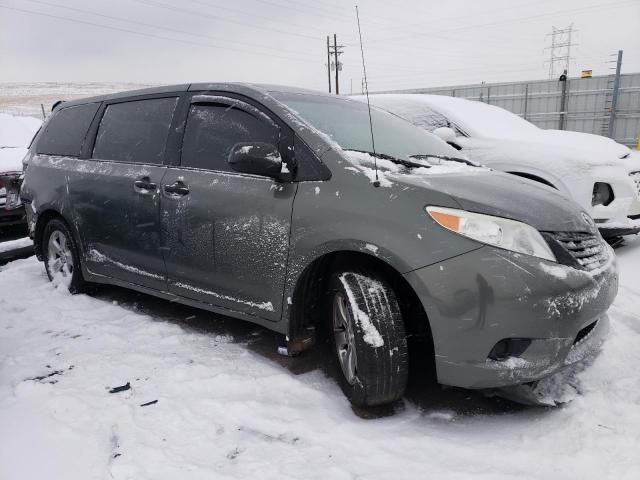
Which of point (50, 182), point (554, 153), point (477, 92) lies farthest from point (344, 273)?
point (477, 92)

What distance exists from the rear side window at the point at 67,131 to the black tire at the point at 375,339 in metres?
2.82

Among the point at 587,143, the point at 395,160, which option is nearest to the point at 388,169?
the point at 395,160

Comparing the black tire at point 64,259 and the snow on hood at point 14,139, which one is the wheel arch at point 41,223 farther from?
the snow on hood at point 14,139

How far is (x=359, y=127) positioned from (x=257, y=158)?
85 centimetres

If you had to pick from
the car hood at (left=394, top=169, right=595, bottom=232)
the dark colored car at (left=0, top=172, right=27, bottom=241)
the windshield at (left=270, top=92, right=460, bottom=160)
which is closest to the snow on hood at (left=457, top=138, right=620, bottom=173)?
the windshield at (left=270, top=92, right=460, bottom=160)

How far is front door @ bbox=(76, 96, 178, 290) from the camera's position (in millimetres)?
3211

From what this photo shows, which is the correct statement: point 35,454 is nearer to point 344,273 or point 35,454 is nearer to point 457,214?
point 344,273

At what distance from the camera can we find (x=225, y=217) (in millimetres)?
2773

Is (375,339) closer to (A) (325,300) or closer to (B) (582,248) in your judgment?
(A) (325,300)

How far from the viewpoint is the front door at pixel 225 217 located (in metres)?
2.60

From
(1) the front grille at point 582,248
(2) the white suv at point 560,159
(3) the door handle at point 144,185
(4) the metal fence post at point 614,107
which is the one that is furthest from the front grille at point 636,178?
(4) the metal fence post at point 614,107

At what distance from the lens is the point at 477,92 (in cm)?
1722

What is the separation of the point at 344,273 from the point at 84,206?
239 centimetres

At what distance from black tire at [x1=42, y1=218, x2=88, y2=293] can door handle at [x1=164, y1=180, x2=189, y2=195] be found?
53.4 inches
